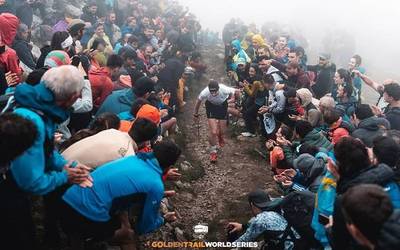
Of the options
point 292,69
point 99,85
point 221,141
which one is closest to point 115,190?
point 99,85

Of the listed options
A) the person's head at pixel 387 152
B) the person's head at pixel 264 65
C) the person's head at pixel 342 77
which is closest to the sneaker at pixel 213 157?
the person's head at pixel 264 65

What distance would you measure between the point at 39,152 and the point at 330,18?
46877 mm

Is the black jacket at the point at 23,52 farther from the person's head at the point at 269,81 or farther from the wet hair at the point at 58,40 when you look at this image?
the person's head at the point at 269,81

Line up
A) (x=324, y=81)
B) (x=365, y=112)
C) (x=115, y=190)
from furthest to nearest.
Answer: (x=324, y=81) → (x=365, y=112) → (x=115, y=190)

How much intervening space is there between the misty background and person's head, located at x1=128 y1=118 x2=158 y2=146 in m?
34.4

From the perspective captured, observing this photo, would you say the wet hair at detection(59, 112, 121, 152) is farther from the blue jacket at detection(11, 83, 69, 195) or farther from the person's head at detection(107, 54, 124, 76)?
the person's head at detection(107, 54, 124, 76)

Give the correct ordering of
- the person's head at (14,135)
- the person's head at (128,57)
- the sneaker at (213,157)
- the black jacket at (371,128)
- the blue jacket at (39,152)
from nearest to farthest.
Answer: the person's head at (14,135), the blue jacket at (39,152), the black jacket at (371,128), the person's head at (128,57), the sneaker at (213,157)

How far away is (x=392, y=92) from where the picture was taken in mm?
8414

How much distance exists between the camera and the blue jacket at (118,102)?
7.54m

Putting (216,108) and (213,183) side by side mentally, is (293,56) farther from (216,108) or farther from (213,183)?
(213,183)

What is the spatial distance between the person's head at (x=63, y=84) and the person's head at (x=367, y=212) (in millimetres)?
2944

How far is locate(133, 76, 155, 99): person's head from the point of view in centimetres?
764

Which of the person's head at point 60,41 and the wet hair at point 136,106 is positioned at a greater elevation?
the person's head at point 60,41

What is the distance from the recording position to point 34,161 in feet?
12.5
